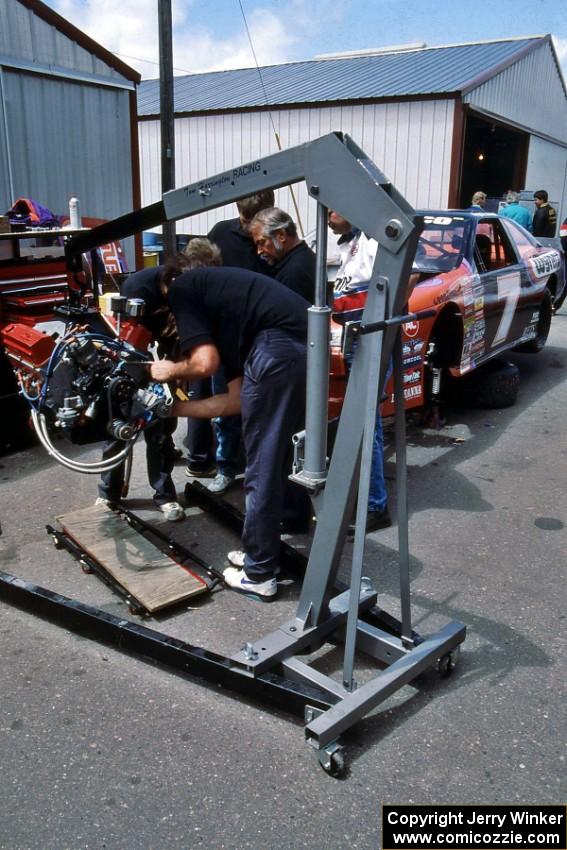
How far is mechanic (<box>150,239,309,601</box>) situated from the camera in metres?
3.49

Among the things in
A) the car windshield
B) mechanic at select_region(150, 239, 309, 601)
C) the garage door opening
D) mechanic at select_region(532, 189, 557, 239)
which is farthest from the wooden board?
the garage door opening

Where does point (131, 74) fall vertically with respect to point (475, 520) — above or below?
above

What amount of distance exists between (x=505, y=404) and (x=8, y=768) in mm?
5779

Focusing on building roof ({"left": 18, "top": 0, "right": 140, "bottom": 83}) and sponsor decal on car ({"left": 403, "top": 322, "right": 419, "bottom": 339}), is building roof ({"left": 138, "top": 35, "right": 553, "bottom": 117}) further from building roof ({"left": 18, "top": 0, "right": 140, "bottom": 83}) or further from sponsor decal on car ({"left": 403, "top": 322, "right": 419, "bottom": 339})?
sponsor decal on car ({"left": 403, "top": 322, "right": 419, "bottom": 339})

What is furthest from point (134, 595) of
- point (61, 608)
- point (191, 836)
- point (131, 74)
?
point (131, 74)

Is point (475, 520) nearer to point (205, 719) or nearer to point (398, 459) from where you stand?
point (398, 459)

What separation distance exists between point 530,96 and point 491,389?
17.5 meters

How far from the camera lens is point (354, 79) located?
19.0m

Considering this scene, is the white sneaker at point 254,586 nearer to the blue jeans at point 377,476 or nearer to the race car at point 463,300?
the blue jeans at point 377,476

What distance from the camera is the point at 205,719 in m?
2.91

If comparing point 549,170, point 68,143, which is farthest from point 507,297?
point 549,170

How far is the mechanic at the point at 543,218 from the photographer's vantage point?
13.6 m

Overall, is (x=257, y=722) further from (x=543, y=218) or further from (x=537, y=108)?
(x=537, y=108)

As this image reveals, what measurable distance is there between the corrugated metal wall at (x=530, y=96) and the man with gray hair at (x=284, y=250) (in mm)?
13712
